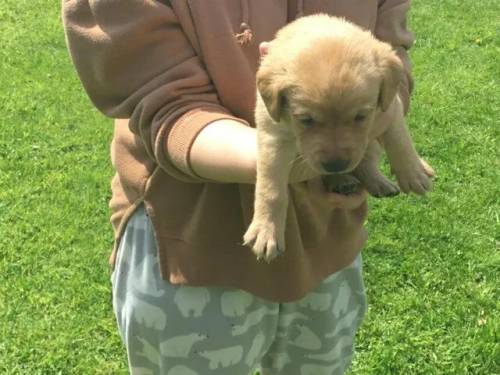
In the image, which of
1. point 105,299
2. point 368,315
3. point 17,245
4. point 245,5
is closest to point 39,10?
point 17,245

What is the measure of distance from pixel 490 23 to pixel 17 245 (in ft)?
16.2

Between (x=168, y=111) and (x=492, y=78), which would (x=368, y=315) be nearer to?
(x=168, y=111)

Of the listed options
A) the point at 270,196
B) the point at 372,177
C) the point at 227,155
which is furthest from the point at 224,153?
Answer: the point at 372,177

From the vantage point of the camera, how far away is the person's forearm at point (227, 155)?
1.74 metres

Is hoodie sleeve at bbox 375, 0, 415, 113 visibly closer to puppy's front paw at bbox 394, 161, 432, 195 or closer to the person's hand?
puppy's front paw at bbox 394, 161, 432, 195

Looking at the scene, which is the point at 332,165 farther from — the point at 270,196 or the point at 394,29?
the point at 394,29

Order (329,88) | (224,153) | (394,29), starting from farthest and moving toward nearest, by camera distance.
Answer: (394,29) → (224,153) → (329,88)

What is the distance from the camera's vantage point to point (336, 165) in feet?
5.23

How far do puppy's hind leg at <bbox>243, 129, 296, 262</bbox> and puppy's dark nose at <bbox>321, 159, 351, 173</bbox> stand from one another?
154 mm

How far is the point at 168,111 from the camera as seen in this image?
5.91 feet

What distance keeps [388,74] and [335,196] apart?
317 millimetres

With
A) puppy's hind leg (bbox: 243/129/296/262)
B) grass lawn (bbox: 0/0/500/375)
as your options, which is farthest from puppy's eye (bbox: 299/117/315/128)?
grass lawn (bbox: 0/0/500/375)

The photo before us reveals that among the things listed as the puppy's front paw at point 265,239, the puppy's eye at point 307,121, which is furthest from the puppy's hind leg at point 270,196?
the puppy's eye at point 307,121

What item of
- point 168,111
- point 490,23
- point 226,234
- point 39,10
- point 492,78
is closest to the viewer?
point 168,111
